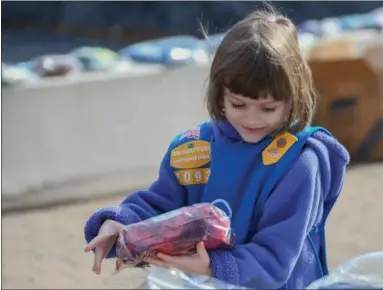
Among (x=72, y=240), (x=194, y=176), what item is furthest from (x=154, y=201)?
(x=72, y=240)

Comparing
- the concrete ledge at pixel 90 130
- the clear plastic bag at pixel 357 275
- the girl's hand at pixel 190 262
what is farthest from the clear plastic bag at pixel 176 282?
the concrete ledge at pixel 90 130

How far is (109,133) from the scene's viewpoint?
7125mm

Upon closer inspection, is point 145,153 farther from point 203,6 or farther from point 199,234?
point 203,6

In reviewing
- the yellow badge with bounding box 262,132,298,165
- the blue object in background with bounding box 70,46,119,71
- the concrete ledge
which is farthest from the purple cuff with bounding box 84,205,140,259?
the blue object in background with bounding box 70,46,119,71

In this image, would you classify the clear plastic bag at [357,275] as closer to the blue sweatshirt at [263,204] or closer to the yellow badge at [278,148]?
the blue sweatshirt at [263,204]

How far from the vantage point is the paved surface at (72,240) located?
577 cm

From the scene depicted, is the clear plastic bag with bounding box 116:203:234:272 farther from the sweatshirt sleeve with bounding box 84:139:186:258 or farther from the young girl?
the sweatshirt sleeve with bounding box 84:139:186:258

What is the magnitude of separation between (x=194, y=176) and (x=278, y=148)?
252mm

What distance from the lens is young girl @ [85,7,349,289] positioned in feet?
7.39

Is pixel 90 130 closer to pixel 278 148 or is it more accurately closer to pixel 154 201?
pixel 154 201

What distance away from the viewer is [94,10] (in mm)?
14984

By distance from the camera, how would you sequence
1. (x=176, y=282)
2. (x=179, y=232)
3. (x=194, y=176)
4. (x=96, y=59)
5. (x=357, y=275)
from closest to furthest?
1. (x=176, y=282)
2. (x=357, y=275)
3. (x=179, y=232)
4. (x=194, y=176)
5. (x=96, y=59)

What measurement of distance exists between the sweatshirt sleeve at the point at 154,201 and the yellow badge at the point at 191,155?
3 cm

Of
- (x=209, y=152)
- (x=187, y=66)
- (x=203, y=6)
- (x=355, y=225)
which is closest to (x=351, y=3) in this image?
(x=203, y=6)
